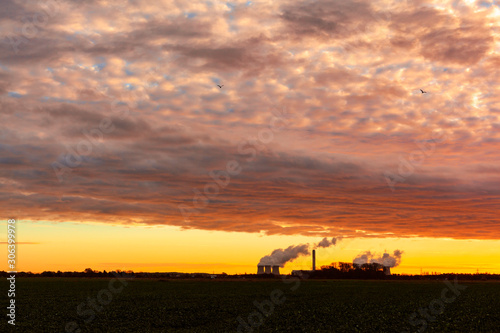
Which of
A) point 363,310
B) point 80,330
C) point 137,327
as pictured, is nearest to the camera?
point 80,330

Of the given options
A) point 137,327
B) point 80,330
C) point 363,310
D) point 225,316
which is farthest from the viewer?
point 363,310

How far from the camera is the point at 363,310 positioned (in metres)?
63.3

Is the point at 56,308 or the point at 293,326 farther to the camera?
the point at 56,308

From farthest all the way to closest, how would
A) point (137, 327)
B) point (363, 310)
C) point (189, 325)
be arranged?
point (363, 310) < point (189, 325) < point (137, 327)

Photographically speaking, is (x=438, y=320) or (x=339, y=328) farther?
(x=438, y=320)

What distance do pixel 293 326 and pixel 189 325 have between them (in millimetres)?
12048

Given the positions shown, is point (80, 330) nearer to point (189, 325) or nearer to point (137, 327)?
point (137, 327)

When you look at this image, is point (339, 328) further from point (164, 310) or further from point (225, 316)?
point (164, 310)

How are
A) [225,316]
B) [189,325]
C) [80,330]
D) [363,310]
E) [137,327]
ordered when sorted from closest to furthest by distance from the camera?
[80,330] < [137,327] < [189,325] < [225,316] < [363,310]

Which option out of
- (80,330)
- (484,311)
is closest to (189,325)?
(80,330)

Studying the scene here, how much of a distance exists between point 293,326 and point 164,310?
22.3 metres

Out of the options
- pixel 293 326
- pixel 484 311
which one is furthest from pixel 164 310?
pixel 484 311

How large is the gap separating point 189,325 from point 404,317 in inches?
989

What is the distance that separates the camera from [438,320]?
52.3m
